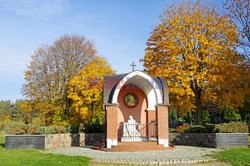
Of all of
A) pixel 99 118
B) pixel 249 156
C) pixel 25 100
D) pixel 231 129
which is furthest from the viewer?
pixel 25 100

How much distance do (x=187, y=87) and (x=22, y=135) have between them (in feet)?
34.9

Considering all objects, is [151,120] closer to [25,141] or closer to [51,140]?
[51,140]

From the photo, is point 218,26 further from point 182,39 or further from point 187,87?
point 187,87

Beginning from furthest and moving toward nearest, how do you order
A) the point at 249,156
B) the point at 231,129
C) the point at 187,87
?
1. the point at 187,87
2. the point at 231,129
3. the point at 249,156

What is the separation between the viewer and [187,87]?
18.9m

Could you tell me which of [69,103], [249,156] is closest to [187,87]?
[249,156]

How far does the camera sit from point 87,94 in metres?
23.9

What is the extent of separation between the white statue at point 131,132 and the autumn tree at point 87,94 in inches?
296

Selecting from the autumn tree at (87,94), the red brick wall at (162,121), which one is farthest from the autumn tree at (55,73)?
the red brick wall at (162,121)

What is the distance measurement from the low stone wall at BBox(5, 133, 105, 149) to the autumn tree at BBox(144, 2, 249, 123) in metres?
6.36

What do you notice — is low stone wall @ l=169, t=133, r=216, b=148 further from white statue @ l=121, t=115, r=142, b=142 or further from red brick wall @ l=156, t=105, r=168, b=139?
white statue @ l=121, t=115, r=142, b=142

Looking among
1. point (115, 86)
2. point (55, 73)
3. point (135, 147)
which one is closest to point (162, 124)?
point (135, 147)

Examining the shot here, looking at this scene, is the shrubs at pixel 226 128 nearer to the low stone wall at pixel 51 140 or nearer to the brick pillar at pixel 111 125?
the brick pillar at pixel 111 125

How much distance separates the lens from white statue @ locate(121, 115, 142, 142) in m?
16.4
